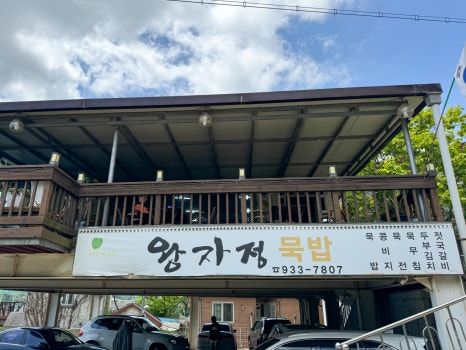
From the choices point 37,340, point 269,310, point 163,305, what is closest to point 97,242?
point 37,340

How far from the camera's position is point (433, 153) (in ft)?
42.9

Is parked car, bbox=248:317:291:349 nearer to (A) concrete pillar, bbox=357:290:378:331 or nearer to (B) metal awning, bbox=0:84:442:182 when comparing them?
(A) concrete pillar, bbox=357:290:378:331

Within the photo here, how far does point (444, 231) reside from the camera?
539 centimetres

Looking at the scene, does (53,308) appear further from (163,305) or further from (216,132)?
(163,305)

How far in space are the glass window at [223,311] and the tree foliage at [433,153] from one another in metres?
12.5

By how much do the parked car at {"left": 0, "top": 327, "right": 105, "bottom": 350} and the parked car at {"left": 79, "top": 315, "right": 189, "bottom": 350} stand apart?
6.49 feet

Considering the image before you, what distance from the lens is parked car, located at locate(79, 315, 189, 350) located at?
10.6m

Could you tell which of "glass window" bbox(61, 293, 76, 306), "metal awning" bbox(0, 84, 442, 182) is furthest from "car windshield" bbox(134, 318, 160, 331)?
"glass window" bbox(61, 293, 76, 306)

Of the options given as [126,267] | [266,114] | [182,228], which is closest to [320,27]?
[266,114]

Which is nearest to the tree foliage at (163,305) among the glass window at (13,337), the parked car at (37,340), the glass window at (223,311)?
the glass window at (223,311)

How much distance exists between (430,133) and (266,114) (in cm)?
1010

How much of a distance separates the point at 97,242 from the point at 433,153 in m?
12.6

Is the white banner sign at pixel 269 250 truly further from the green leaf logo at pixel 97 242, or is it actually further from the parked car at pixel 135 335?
the parked car at pixel 135 335

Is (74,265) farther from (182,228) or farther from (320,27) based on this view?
(320,27)
